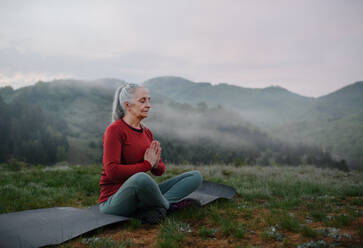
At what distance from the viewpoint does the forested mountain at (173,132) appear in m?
81.5

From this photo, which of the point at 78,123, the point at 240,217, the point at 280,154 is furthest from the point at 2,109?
the point at 240,217

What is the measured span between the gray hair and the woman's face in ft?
0.22

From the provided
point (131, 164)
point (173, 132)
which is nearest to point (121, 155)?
point (131, 164)

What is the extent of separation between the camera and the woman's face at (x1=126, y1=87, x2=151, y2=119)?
4.27m

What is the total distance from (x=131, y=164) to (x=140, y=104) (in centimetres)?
96

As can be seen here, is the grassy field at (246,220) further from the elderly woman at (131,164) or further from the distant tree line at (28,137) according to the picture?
the distant tree line at (28,137)

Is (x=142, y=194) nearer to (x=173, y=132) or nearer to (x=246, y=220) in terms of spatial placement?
(x=246, y=220)

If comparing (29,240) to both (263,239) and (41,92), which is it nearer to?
→ (263,239)

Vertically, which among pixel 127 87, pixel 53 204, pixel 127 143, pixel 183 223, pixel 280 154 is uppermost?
pixel 127 87

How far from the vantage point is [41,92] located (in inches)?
6954

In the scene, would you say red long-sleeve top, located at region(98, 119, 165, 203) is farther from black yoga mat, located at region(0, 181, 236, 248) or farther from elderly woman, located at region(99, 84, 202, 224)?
Answer: black yoga mat, located at region(0, 181, 236, 248)

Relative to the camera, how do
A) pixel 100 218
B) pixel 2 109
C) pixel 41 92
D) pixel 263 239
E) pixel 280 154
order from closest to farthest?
pixel 263 239 → pixel 100 218 → pixel 2 109 → pixel 280 154 → pixel 41 92

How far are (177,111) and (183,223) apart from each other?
156 m

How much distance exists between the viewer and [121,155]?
418 centimetres
